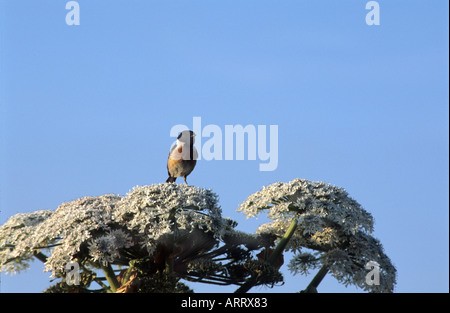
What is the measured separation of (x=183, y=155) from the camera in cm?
1969

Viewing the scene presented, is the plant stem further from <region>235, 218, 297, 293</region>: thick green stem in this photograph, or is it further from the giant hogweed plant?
<region>235, 218, 297, 293</region>: thick green stem

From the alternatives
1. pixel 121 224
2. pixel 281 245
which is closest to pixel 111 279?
pixel 121 224

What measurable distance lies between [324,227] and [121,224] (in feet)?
21.8

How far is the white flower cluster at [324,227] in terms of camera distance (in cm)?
1744

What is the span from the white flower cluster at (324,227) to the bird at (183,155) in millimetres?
2588

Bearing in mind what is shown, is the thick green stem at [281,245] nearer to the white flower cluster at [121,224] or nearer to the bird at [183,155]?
the white flower cluster at [121,224]

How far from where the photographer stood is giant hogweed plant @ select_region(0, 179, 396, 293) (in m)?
15.5

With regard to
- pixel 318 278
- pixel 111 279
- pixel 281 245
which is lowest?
pixel 318 278

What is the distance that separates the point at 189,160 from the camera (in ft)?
64.7

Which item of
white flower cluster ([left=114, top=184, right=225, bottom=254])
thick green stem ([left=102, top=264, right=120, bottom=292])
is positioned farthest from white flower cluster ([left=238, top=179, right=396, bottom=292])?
thick green stem ([left=102, top=264, right=120, bottom=292])

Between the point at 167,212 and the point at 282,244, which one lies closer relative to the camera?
Answer: the point at 167,212

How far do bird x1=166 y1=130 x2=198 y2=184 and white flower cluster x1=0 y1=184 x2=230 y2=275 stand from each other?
3573mm

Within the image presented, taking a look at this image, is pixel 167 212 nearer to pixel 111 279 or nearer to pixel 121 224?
pixel 121 224

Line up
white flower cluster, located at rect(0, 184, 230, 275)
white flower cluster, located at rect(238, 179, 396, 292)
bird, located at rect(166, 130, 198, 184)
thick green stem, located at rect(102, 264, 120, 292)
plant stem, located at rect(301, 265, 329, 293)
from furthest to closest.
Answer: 1. bird, located at rect(166, 130, 198, 184)
2. plant stem, located at rect(301, 265, 329, 293)
3. white flower cluster, located at rect(238, 179, 396, 292)
4. thick green stem, located at rect(102, 264, 120, 292)
5. white flower cluster, located at rect(0, 184, 230, 275)
